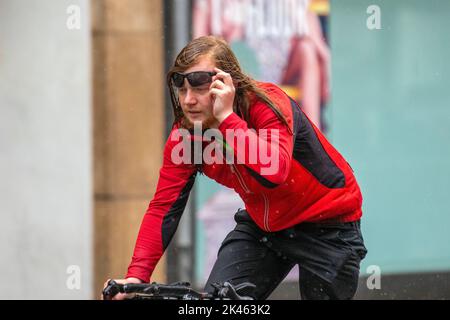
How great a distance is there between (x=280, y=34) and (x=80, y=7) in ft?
5.82

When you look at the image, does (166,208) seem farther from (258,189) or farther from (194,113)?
(194,113)

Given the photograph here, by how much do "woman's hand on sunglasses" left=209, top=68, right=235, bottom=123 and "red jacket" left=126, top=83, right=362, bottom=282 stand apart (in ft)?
1.23

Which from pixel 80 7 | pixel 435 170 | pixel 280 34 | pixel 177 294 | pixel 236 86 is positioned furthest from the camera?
pixel 435 170

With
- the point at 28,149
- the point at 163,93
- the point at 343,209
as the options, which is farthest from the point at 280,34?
the point at 343,209

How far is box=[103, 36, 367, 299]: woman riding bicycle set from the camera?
13.9 feet

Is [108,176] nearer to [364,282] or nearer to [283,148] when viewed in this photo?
[364,282]

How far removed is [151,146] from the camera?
8609mm

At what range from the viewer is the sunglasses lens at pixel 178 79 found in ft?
13.8

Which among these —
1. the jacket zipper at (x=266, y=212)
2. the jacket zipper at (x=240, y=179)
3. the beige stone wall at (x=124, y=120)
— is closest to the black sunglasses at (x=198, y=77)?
the jacket zipper at (x=240, y=179)

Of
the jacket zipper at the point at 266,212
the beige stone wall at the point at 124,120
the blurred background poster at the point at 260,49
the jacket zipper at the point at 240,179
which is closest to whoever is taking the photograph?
the jacket zipper at the point at 240,179

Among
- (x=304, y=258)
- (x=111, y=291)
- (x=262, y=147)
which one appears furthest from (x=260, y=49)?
(x=111, y=291)

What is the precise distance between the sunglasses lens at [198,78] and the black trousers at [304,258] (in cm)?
93

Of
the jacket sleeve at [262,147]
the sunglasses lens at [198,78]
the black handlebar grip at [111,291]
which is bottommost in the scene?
the black handlebar grip at [111,291]

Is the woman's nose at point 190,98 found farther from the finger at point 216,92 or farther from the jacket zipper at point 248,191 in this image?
the jacket zipper at point 248,191
